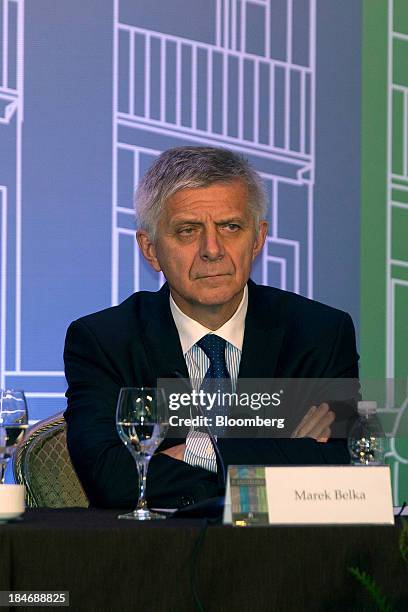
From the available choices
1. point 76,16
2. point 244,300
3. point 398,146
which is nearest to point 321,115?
point 398,146

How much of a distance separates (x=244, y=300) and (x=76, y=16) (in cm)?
156

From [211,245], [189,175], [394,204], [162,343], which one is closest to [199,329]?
[162,343]

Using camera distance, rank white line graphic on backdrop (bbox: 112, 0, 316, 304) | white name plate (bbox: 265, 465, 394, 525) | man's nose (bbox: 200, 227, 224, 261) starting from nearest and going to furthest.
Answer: white name plate (bbox: 265, 465, 394, 525)
man's nose (bbox: 200, 227, 224, 261)
white line graphic on backdrop (bbox: 112, 0, 316, 304)

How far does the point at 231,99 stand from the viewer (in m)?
4.26

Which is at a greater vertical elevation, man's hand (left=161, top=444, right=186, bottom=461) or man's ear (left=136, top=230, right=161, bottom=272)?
man's ear (left=136, top=230, right=161, bottom=272)

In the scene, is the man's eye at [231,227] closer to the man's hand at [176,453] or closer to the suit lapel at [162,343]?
the suit lapel at [162,343]

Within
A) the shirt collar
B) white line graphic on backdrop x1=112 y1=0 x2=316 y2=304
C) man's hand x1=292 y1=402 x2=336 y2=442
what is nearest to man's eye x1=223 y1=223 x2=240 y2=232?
the shirt collar

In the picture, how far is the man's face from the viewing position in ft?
9.69

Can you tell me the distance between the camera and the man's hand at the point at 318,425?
8.84ft

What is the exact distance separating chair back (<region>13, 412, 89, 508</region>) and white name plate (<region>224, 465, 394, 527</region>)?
1379mm

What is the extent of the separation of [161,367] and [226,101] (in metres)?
1.64

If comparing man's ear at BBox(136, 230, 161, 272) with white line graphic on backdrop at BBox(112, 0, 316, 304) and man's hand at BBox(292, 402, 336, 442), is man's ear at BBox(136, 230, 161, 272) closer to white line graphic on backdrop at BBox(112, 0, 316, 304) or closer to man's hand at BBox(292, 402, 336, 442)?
man's hand at BBox(292, 402, 336, 442)

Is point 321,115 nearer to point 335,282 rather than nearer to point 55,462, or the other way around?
point 335,282

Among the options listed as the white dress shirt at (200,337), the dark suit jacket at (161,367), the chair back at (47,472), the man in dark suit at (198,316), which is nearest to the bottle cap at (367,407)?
the dark suit jacket at (161,367)
